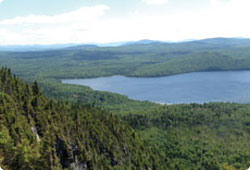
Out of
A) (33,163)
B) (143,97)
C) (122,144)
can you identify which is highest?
(33,163)

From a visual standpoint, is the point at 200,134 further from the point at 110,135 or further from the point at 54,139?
the point at 54,139

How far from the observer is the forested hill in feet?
83.5

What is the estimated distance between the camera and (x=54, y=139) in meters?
35.3

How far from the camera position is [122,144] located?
60.1 meters

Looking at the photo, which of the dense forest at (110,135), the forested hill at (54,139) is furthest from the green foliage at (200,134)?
the forested hill at (54,139)

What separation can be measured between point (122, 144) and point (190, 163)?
1126 inches

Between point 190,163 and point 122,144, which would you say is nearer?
point 122,144

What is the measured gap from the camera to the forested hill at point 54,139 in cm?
2545

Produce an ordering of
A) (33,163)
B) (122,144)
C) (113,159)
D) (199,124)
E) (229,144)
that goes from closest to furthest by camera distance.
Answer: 1. (33,163)
2. (113,159)
3. (122,144)
4. (229,144)
5. (199,124)

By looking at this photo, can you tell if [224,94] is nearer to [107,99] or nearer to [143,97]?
[143,97]

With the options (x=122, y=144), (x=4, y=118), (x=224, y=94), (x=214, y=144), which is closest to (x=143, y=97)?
(x=224, y=94)

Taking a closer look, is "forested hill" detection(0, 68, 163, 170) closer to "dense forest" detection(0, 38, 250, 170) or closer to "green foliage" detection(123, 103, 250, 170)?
"dense forest" detection(0, 38, 250, 170)

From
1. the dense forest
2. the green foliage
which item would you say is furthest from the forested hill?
the green foliage

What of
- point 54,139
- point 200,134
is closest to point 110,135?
point 54,139
